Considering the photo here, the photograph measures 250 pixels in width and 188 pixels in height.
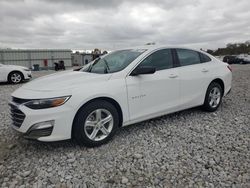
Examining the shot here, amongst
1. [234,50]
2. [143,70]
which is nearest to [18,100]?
[143,70]

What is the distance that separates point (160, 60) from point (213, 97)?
5.62ft

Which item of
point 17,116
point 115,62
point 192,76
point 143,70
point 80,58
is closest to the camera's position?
point 17,116

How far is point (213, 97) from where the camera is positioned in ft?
15.8

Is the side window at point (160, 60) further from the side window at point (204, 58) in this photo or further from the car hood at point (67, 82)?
the side window at point (204, 58)

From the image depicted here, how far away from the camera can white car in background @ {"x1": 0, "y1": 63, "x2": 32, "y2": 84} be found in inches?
408

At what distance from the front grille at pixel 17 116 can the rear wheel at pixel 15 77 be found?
8.45 meters

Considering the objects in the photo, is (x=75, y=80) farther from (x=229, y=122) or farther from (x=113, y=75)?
(x=229, y=122)

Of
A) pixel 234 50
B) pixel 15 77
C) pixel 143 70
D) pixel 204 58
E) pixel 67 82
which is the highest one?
pixel 234 50

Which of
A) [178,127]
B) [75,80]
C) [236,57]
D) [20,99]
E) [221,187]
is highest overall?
[236,57]

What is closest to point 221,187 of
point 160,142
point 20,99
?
point 160,142

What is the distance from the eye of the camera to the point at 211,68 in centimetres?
470

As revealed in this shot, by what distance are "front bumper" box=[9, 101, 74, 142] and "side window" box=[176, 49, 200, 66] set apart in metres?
2.47

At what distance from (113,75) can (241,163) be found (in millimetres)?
2135

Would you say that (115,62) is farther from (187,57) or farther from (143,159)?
(143,159)
